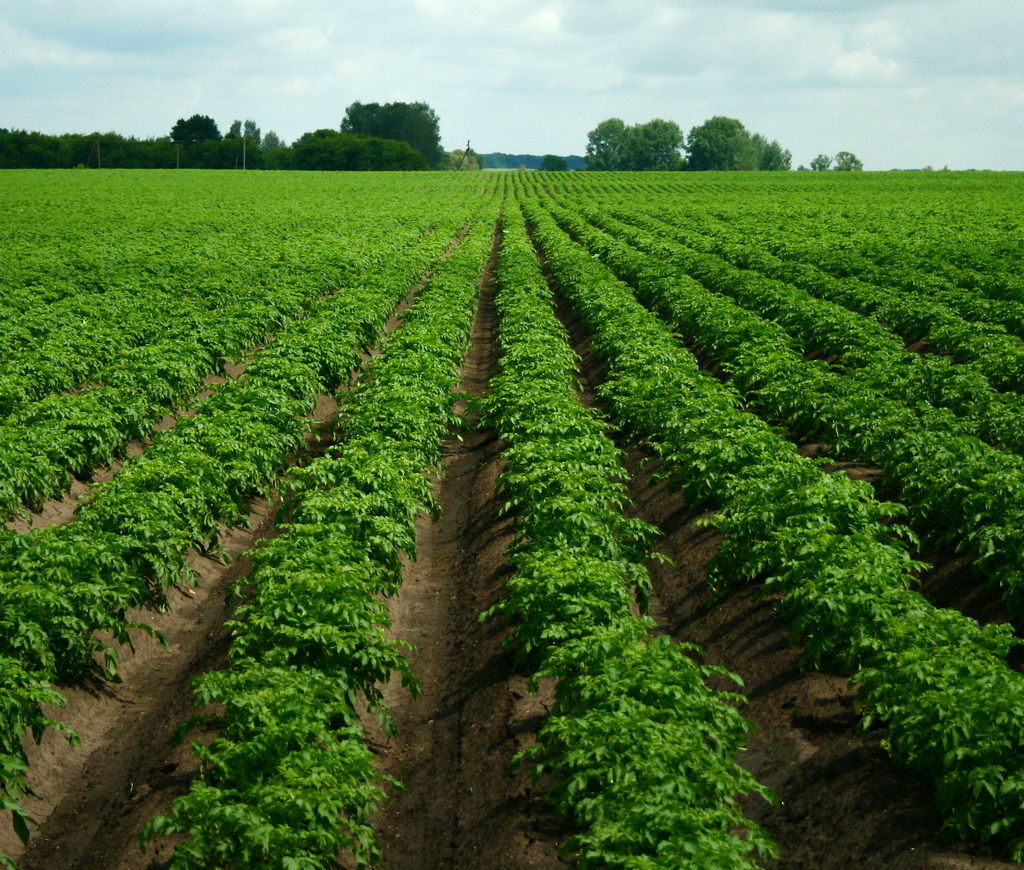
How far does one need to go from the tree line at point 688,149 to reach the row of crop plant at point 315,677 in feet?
470

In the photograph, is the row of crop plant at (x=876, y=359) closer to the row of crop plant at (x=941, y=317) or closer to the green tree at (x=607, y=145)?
the row of crop plant at (x=941, y=317)

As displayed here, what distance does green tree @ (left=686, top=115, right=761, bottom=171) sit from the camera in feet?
493

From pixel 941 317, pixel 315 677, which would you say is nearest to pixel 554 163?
pixel 941 317

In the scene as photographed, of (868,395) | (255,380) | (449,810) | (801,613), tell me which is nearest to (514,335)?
(255,380)

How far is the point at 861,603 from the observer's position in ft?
25.0

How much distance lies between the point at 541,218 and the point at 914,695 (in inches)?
1987

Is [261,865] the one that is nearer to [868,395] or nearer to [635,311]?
[868,395]

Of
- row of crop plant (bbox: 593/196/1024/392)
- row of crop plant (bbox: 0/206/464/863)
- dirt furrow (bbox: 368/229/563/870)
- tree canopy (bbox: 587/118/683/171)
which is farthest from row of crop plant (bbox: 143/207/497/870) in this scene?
tree canopy (bbox: 587/118/683/171)

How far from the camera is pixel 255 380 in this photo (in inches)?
577

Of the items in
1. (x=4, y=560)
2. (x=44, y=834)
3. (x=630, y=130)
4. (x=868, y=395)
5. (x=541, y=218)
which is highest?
(x=630, y=130)

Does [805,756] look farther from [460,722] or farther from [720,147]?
[720,147]

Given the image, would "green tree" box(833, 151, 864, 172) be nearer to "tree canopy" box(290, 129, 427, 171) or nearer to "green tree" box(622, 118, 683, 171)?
"green tree" box(622, 118, 683, 171)

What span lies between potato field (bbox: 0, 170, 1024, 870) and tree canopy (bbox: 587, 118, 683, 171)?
15644cm

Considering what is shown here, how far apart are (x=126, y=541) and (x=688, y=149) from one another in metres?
158
